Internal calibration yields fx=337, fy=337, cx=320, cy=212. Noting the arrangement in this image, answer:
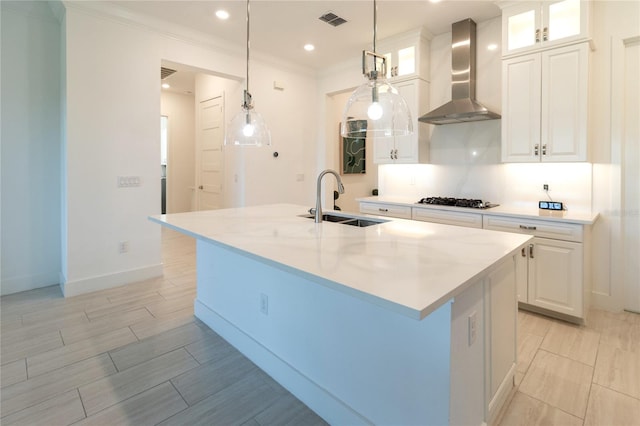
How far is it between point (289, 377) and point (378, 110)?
5.32 feet

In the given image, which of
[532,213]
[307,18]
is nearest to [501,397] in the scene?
[532,213]

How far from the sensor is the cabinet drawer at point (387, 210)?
3818 millimetres

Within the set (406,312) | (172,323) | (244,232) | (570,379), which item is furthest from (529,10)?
(172,323)

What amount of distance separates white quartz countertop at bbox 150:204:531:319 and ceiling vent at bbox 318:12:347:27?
2.44m

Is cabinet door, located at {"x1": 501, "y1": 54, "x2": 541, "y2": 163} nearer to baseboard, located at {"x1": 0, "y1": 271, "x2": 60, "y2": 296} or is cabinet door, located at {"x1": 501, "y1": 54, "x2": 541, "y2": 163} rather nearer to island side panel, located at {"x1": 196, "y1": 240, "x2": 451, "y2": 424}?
island side panel, located at {"x1": 196, "y1": 240, "x2": 451, "y2": 424}

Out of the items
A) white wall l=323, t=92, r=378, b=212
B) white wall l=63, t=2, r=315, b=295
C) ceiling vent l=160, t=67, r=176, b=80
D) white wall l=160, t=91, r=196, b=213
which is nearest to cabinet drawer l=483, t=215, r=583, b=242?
white wall l=323, t=92, r=378, b=212

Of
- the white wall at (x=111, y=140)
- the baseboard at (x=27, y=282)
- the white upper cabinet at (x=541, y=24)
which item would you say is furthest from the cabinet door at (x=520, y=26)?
the baseboard at (x=27, y=282)

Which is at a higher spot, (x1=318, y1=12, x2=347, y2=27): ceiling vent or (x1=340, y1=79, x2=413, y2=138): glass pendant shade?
(x1=318, y1=12, x2=347, y2=27): ceiling vent

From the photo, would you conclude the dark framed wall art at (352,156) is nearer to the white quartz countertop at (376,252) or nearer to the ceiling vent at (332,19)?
the ceiling vent at (332,19)

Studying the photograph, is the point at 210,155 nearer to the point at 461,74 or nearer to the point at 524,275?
the point at 461,74

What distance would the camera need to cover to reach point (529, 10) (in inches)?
123

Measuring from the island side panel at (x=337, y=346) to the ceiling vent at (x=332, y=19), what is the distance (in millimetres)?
2762

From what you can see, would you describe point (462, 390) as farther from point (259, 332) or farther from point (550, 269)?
point (550, 269)

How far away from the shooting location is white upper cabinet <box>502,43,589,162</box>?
287 centimetres
